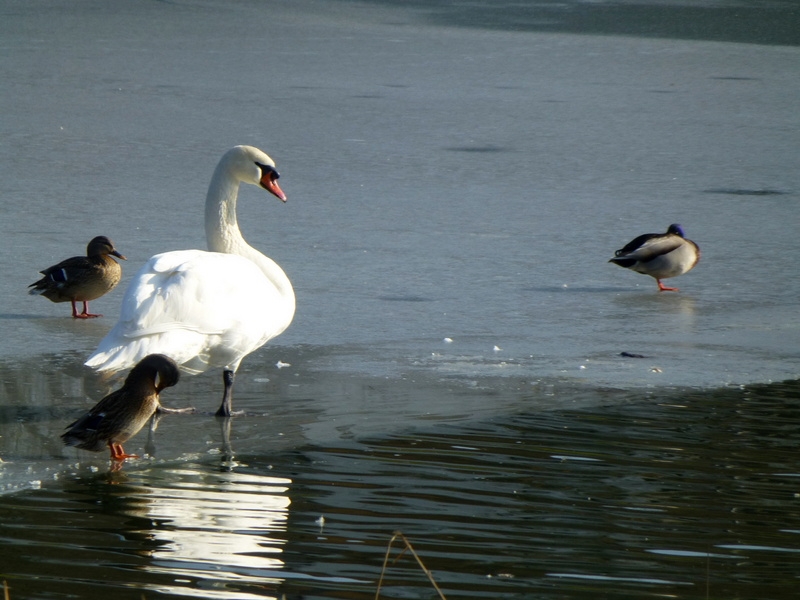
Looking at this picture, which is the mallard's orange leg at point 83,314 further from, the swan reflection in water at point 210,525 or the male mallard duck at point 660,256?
the male mallard duck at point 660,256

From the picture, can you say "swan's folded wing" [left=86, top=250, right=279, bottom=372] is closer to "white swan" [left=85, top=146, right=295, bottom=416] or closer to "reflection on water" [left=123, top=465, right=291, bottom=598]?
"white swan" [left=85, top=146, right=295, bottom=416]

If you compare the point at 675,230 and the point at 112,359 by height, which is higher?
the point at 675,230

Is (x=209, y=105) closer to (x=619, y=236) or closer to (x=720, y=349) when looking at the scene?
(x=619, y=236)

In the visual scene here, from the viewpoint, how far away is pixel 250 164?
5934 millimetres

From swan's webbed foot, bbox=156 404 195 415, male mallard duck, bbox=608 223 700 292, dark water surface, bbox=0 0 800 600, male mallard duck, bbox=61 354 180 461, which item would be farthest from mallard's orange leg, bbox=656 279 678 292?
male mallard duck, bbox=61 354 180 461

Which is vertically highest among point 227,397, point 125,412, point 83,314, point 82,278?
point 82,278

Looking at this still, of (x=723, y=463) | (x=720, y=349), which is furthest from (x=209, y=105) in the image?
(x=723, y=463)

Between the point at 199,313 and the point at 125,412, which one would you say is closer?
the point at 125,412

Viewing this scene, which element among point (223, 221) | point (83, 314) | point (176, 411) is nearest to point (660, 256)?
point (223, 221)

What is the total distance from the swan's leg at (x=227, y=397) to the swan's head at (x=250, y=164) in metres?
1.19

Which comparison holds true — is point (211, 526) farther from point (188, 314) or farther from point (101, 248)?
point (101, 248)

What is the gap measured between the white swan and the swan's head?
0.58m

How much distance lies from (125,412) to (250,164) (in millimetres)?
1838

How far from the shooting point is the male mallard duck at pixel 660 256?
7.30 meters
